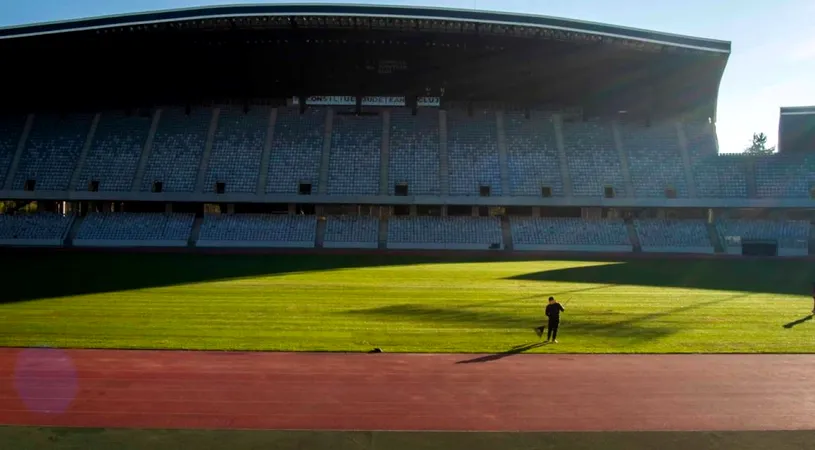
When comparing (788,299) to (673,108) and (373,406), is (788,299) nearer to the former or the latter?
(373,406)

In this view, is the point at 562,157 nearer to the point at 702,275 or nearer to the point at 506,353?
the point at 702,275

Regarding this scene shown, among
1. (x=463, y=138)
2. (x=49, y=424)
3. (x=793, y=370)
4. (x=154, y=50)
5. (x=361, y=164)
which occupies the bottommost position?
(x=49, y=424)

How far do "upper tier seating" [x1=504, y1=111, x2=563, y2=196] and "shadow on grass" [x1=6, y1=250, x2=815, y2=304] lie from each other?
945 cm

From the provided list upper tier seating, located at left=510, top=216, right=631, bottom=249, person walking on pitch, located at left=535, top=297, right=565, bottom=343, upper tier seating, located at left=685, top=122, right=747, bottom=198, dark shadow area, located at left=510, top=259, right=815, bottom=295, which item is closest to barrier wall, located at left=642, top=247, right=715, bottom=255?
upper tier seating, located at left=510, top=216, right=631, bottom=249

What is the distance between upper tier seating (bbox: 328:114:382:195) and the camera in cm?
4950

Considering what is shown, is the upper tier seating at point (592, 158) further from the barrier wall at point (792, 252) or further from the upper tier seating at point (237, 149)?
the upper tier seating at point (237, 149)

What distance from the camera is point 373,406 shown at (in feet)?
33.4

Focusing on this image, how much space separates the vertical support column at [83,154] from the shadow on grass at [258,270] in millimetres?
9419

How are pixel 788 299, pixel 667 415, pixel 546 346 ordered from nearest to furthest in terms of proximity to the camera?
1. pixel 667 415
2. pixel 546 346
3. pixel 788 299

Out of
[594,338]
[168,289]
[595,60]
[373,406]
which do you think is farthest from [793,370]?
[595,60]

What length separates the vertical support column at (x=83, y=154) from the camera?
1938 inches

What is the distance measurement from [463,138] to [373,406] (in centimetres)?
4492

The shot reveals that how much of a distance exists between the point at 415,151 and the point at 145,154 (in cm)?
2315

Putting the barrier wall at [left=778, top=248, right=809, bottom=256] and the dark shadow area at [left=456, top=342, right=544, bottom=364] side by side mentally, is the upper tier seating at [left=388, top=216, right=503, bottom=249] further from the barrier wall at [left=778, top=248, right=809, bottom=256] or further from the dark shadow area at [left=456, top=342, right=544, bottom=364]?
the dark shadow area at [left=456, top=342, right=544, bottom=364]
